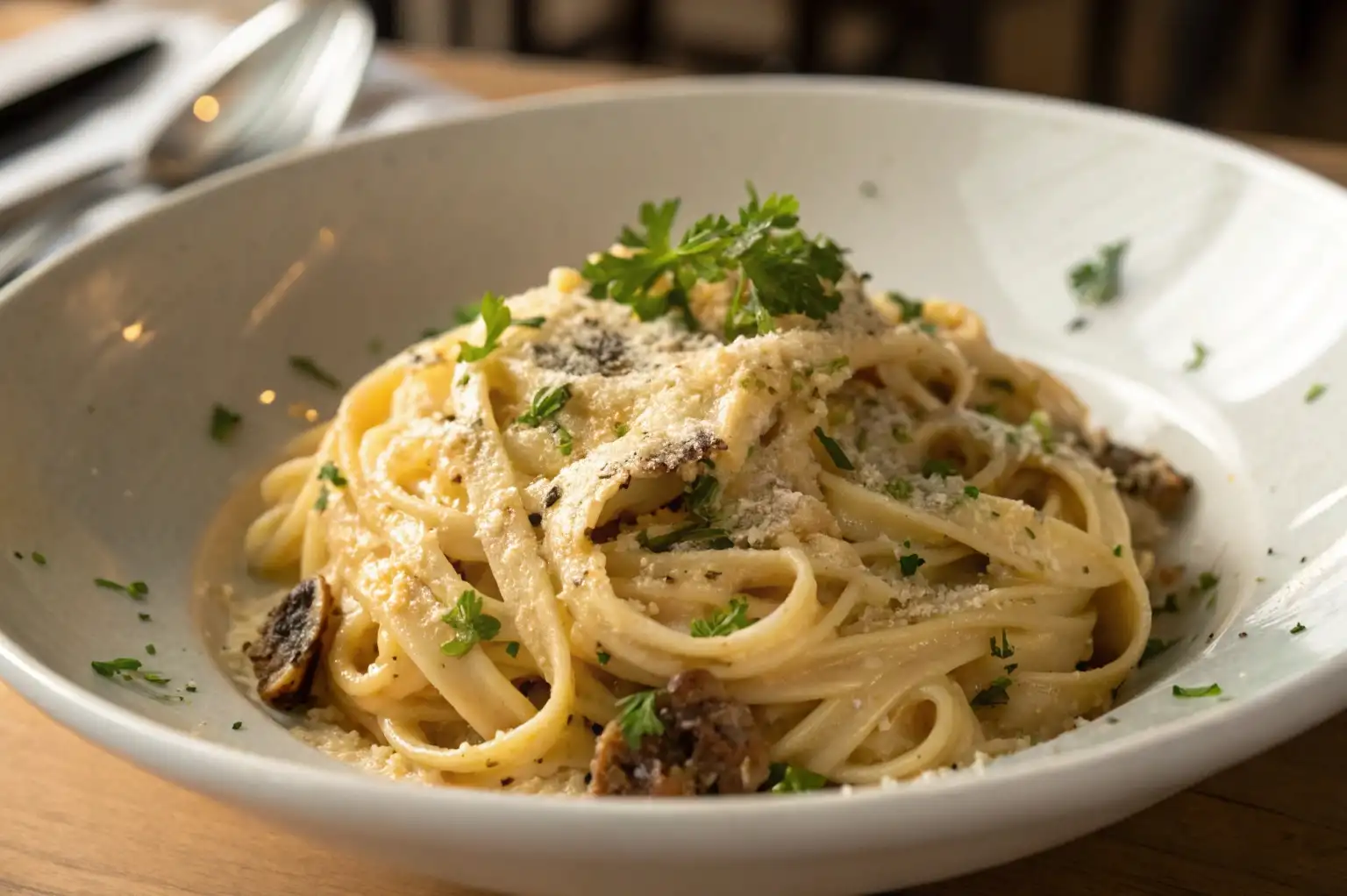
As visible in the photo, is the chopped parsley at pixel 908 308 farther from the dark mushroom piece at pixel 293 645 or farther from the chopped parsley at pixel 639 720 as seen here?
the dark mushroom piece at pixel 293 645

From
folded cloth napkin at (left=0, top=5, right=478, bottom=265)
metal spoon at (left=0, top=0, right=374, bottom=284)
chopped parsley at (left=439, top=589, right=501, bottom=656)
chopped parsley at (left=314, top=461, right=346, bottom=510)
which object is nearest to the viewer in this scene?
chopped parsley at (left=439, top=589, right=501, bottom=656)

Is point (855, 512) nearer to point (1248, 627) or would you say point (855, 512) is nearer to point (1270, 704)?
point (1248, 627)

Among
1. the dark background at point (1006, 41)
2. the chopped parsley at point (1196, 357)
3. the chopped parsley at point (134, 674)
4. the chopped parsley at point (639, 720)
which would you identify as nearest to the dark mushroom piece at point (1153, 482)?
the chopped parsley at point (1196, 357)

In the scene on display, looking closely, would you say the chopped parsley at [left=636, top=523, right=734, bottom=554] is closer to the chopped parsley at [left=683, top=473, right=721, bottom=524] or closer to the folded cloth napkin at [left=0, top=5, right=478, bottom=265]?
the chopped parsley at [left=683, top=473, right=721, bottom=524]

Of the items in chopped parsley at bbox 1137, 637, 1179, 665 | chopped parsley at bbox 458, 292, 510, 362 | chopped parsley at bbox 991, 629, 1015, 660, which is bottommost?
chopped parsley at bbox 1137, 637, 1179, 665

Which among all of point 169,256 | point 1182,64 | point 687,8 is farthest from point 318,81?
point 1182,64

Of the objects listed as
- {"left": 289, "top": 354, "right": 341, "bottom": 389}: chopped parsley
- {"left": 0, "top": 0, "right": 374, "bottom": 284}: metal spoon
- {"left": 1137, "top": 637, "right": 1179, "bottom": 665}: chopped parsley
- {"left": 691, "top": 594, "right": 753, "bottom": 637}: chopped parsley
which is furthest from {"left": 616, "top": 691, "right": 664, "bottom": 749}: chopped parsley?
{"left": 0, "top": 0, "right": 374, "bottom": 284}: metal spoon

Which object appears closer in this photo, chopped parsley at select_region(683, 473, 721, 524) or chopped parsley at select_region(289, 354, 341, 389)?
chopped parsley at select_region(683, 473, 721, 524)
